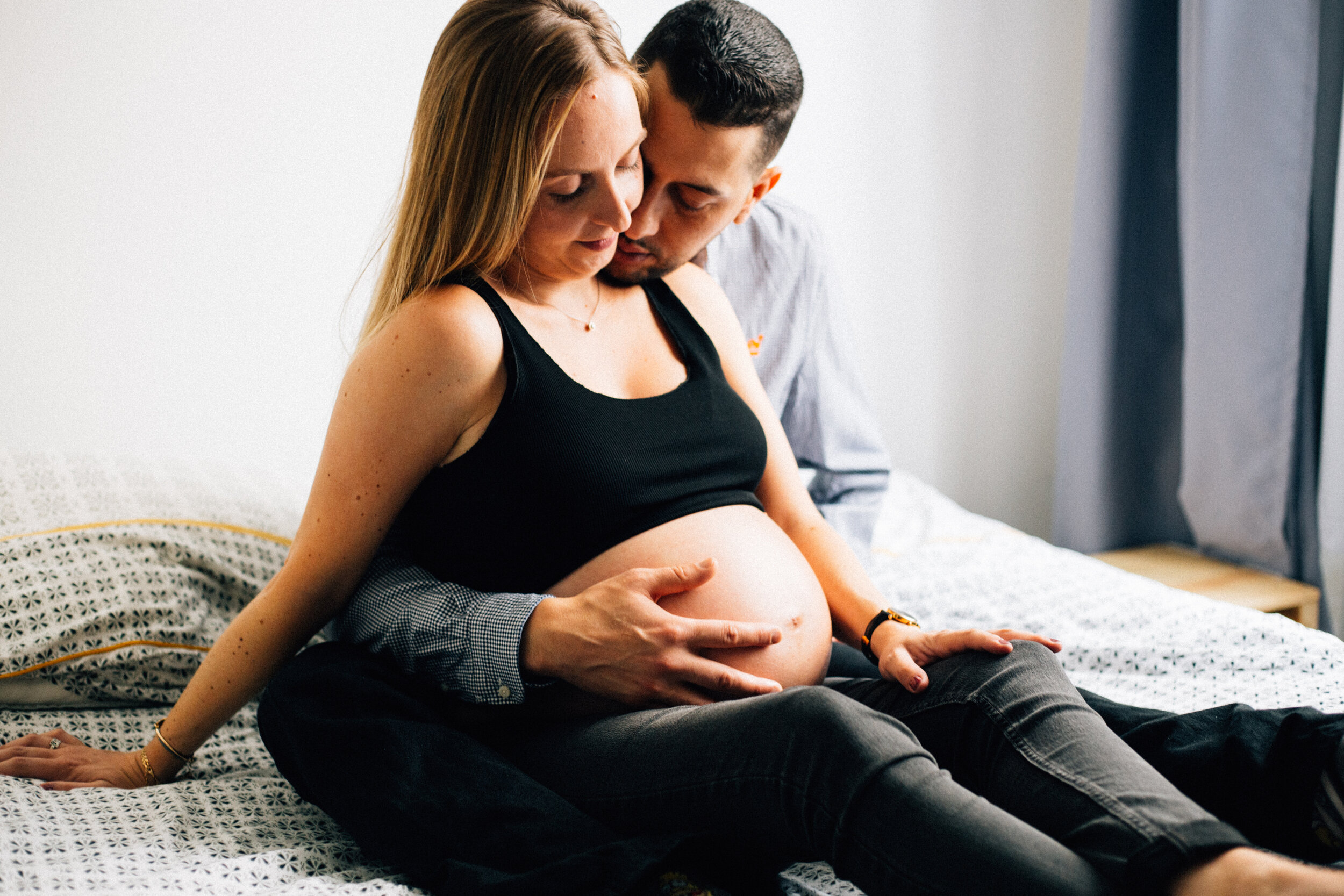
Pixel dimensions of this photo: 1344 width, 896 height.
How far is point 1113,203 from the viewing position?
2.10 metres

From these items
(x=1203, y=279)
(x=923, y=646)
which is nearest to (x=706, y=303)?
(x=923, y=646)

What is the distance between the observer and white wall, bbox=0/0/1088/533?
4.83 feet

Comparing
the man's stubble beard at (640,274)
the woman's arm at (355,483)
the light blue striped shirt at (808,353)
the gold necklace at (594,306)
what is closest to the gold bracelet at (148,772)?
the woman's arm at (355,483)

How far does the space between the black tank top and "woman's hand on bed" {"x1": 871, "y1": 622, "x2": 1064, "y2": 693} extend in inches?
8.8

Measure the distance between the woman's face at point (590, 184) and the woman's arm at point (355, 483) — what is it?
10 cm

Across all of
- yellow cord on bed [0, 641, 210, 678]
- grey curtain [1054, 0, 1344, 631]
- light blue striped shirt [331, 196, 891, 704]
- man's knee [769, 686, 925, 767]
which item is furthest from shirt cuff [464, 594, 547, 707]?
grey curtain [1054, 0, 1344, 631]

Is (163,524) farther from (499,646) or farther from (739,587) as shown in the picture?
(739,587)

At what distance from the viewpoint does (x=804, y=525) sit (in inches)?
47.1

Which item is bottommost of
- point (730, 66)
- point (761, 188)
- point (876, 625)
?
point (876, 625)

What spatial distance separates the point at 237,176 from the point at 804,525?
1086mm

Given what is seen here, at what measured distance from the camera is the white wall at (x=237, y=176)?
1474 millimetres

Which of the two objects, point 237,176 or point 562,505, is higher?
point 237,176

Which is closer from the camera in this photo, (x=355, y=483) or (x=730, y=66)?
(x=355, y=483)

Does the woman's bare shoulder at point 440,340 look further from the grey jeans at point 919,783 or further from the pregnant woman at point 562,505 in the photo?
the grey jeans at point 919,783
